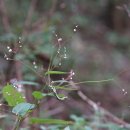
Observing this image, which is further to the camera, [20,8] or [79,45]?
[79,45]

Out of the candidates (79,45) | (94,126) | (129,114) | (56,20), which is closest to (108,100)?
(129,114)

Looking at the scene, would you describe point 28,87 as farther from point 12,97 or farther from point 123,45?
point 123,45

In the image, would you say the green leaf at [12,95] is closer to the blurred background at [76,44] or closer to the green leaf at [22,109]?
the green leaf at [22,109]

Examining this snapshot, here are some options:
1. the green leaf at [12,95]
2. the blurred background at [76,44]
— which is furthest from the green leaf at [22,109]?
the blurred background at [76,44]

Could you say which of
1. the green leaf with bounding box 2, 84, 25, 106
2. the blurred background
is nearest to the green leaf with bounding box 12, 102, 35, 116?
the green leaf with bounding box 2, 84, 25, 106

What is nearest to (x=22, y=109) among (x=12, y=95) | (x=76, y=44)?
(x=12, y=95)

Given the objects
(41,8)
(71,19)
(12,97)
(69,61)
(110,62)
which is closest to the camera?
(12,97)

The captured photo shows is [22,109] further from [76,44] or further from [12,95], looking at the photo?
[76,44]

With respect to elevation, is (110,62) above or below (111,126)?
above
